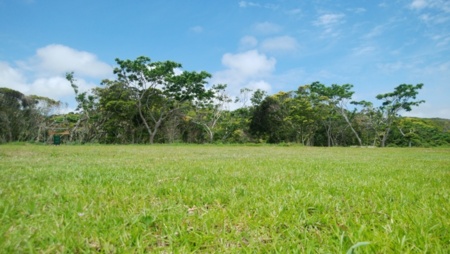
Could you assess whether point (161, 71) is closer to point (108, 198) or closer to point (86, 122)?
point (86, 122)

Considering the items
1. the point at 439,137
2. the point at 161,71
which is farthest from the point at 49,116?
the point at 439,137

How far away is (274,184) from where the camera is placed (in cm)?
382

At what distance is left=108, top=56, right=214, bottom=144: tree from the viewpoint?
2978 centimetres

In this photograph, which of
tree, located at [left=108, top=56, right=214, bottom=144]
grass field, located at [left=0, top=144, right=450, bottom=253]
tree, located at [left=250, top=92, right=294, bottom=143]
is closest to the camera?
grass field, located at [left=0, top=144, right=450, bottom=253]

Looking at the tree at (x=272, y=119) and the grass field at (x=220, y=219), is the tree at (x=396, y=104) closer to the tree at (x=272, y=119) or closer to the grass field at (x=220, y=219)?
the tree at (x=272, y=119)

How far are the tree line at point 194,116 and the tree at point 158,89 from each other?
4.4 inches

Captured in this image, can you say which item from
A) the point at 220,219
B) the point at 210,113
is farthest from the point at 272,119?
the point at 220,219

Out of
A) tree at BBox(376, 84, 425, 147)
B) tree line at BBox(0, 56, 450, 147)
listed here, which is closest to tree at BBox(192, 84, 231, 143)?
tree line at BBox(0, 56, 450, 147)

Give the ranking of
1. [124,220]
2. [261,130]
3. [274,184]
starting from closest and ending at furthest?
[124,220] → [274,184] → [261,130]

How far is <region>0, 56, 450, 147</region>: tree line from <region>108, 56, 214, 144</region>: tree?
0.11 metres

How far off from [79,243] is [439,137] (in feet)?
186

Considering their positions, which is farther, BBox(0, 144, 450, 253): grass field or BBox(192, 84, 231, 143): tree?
BBox(192, 84, 231, 143): tree

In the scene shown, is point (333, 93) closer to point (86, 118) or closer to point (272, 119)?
point (272, 119)

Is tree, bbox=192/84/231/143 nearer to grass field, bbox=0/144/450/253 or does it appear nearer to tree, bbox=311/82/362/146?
tree, bbox=311/82/362/146
